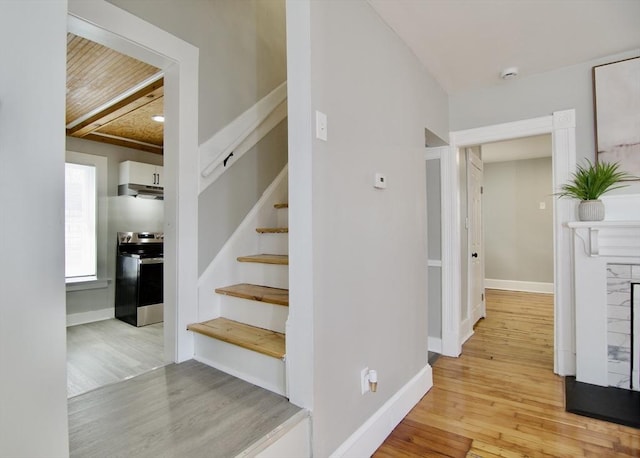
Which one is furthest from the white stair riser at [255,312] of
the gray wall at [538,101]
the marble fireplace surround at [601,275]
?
the gray wall at [538,101]

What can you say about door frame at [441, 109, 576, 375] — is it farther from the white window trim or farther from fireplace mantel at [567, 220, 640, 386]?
the white window trim

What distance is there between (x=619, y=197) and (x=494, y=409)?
71.7 inches

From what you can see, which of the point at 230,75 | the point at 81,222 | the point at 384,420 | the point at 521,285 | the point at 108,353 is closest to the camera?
the point at 384,420

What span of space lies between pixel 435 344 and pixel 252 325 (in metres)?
2.06

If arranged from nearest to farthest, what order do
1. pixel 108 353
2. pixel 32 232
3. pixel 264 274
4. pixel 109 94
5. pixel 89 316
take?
pixel 32 232 → pixel 264 274 → pixel 108 353 → pixel 109 94 → pixel 89 316

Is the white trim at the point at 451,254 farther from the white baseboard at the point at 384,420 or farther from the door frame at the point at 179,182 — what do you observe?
the door frame at the point at 179,182

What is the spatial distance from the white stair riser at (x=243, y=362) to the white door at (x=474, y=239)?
2.79 meters

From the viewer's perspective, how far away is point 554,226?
2.75 m

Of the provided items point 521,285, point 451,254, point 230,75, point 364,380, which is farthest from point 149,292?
point 521,285

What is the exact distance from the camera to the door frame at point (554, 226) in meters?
2.67

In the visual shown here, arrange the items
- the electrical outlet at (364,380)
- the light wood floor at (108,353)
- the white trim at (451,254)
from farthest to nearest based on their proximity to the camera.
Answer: the white trim at (451,254) → the light wood floor at (108,353) → the electrical outlet at (364,380)

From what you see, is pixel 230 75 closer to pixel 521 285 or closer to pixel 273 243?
pixel 273 243

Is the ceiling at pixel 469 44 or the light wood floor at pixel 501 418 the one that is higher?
the ceiling at pixel 469 44

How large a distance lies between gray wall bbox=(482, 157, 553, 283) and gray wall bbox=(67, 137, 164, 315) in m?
5.92
